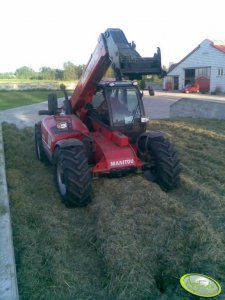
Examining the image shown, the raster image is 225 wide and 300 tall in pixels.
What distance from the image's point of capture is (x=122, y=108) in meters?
6.62

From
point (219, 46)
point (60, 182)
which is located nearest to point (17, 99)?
point (219, 46)

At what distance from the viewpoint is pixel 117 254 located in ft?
13.5

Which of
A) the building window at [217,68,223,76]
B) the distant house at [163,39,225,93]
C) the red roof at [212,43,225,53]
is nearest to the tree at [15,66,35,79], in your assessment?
the distant house at [163,39,225,93]

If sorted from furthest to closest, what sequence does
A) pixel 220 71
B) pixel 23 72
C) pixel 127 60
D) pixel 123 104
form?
pixel 23 72, pixel 220 71, pixel 123 104, pixel 127 60

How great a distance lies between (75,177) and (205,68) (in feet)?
136

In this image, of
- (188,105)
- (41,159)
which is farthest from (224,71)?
(41,159)

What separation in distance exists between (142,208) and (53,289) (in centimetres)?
210

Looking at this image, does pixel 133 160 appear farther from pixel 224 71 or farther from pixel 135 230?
pixel 224 71

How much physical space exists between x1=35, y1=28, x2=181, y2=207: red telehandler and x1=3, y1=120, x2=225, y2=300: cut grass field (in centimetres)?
34

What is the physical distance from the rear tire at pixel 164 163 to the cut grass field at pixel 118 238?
9.6 inches

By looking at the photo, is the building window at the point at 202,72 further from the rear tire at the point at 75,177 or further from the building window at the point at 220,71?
the rear tire at the point at 75,177

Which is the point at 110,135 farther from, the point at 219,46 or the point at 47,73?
the point at 47,73

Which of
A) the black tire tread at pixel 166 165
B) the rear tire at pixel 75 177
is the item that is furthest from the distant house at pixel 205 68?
the rear tire at pixel 75 177

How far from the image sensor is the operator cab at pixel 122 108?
654 cm
